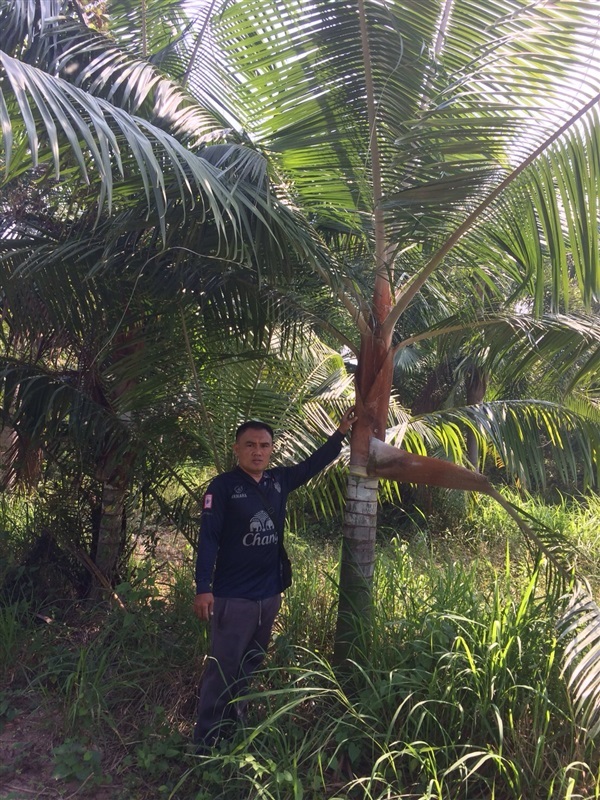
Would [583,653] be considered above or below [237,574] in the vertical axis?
below

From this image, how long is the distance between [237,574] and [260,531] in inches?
8.7

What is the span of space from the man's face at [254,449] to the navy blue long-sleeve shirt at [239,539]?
6 centimetres

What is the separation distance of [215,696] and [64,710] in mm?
1010

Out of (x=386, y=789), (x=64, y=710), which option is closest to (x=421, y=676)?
(x=386, y=789)

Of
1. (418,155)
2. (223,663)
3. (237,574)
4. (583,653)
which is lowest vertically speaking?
(223,663)

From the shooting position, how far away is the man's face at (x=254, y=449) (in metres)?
3.16

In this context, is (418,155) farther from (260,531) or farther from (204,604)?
(204,604)

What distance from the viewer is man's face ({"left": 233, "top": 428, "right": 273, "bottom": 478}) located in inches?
124

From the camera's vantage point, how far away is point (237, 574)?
10.1 feet

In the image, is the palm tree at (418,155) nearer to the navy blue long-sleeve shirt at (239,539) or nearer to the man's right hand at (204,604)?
the navy blue long-sleeve shirt at (239,539)

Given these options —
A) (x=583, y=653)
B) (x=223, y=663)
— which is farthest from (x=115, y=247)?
(x=583, y=653)

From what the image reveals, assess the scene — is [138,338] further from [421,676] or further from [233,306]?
[421,676]

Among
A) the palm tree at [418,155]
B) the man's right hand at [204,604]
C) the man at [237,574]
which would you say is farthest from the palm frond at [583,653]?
the man's right hand at [204,604]

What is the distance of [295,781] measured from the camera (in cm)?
255
